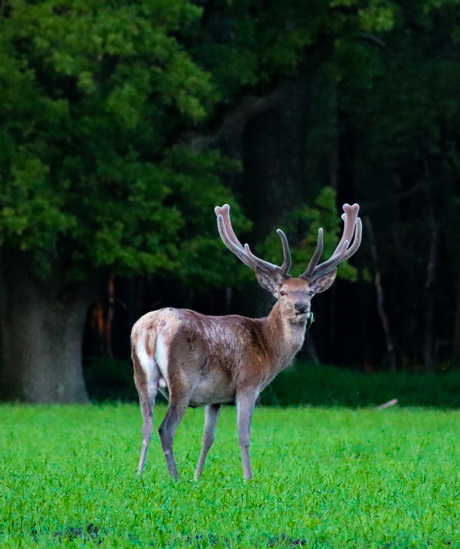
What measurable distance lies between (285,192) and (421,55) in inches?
186

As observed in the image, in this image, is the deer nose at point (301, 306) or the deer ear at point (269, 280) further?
the deer ear at point (269, 280)

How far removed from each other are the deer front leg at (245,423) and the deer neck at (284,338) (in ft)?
1.53

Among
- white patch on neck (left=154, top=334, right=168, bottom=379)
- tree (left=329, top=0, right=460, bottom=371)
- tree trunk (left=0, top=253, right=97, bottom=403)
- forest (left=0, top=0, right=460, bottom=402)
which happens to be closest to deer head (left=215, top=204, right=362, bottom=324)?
white patch on neck (left=154, top=334, right=168, bottom=379)

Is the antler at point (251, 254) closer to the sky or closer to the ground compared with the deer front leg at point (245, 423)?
closer to the sky

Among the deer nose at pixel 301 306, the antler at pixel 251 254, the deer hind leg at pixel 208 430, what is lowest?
the deer hind leg at pixel 208 430

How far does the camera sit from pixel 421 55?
25.7 meters

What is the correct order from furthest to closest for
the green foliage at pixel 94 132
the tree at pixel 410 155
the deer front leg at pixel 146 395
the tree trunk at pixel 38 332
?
the tree at pixel 410 155
the tree trunk at pixel 38 332
the green foliage at pixel 94 132
the deer front leg at pixel 146 395

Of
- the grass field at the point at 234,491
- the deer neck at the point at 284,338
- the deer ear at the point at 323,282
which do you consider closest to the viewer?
the grass field at the point at 234,491

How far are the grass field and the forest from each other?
5.01 metres

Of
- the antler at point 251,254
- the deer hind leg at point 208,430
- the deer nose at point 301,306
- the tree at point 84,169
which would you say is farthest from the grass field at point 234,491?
the tree at point 84,169

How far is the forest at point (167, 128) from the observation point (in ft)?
61.6

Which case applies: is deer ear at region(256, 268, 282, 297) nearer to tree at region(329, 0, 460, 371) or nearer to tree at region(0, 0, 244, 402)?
tree at region(0, 0, 244, 402)

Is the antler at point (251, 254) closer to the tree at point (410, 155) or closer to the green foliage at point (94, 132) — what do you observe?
the green foliage at point (94, 132)

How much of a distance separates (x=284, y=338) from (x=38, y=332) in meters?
11.5
